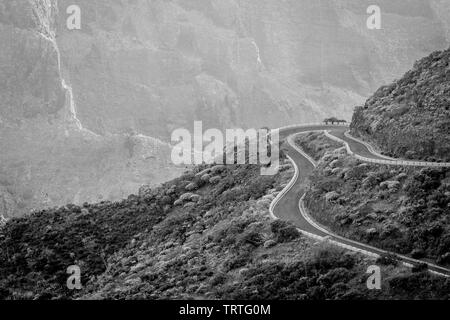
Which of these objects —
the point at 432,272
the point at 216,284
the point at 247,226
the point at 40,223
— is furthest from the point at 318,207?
the point at 40,223

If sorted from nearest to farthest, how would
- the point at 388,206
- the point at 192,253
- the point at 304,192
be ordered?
the point at 388,206
the point at 192,253
the point at 304,192

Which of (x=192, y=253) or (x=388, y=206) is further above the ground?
(x=388, y=206)

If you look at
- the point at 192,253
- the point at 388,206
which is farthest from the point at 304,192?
the point at 388,206

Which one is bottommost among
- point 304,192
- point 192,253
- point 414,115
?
point 192,253

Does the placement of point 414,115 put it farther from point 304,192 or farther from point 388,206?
point 388,206

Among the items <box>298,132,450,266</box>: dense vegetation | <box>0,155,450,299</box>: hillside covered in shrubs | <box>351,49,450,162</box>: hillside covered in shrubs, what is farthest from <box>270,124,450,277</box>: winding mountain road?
<box>351,49,450,162</box>: hillside covered in shrubs

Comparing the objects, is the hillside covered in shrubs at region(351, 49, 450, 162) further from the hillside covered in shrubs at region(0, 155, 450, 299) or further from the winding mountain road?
the hillside covered in shrubs at region(0, 155, 450, 299)
